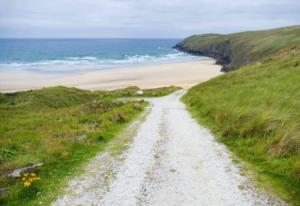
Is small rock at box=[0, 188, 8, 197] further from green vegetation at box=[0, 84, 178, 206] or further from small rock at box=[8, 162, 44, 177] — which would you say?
small rock at box=[8, 162, 44, 177]

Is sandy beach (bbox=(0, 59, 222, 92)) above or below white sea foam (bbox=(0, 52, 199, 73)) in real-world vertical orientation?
below

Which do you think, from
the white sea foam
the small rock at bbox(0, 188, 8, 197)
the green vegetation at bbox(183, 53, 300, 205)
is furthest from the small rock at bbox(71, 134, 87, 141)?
the white sea foam

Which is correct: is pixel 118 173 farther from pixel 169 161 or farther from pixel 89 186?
pixel 169 161

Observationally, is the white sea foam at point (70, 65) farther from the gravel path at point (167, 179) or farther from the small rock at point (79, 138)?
the gravel path at point (167, 179)

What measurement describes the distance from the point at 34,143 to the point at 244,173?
8.58 metres

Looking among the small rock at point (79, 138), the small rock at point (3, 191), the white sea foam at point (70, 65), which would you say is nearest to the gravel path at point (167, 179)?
the small rock at point (3, 191)

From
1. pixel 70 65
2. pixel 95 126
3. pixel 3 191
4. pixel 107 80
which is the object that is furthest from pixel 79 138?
pixel 70 65

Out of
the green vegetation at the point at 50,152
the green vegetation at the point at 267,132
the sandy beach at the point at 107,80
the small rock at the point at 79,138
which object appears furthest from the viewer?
the sandy beach at the point at 107,80

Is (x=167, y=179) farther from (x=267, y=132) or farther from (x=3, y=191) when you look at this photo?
(x=267, y=132)

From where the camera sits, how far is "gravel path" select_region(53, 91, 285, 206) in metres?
9.04

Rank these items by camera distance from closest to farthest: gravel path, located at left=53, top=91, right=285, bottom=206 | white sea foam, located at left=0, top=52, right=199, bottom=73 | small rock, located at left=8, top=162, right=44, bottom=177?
gravel path, located at left=53, top=91, right=285, bottom=206, small rock, located at left=8, top=162, right=44, bottom=177, white sea foam, located at left=0, top=52, right=199, bottom=73

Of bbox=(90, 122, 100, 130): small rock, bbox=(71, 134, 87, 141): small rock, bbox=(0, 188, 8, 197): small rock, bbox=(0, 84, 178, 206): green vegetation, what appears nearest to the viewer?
bbox=(0, 188, 8, 197): small rock

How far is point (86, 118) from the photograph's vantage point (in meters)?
21.5

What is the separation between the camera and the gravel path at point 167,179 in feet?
29.7
